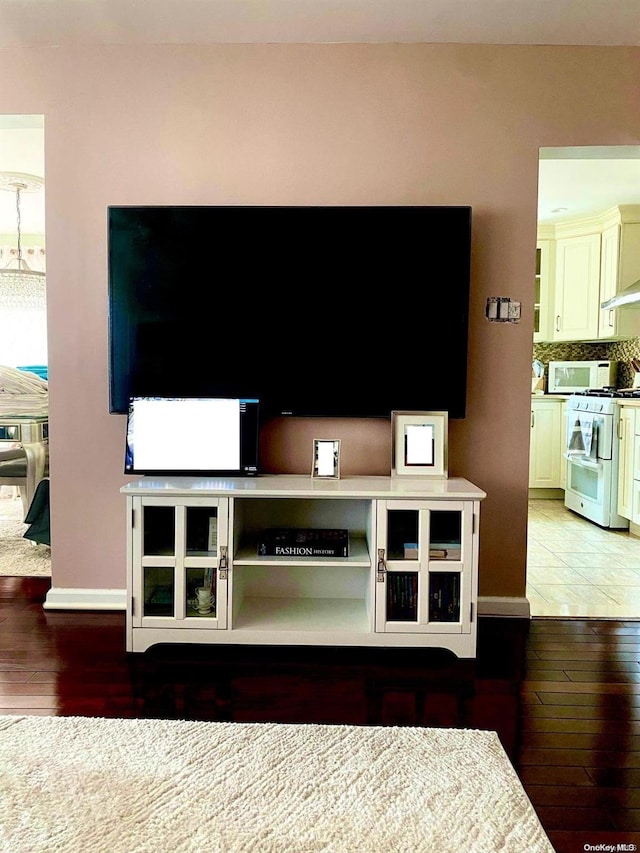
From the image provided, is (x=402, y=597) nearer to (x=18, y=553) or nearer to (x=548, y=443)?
(x=18, y=553)

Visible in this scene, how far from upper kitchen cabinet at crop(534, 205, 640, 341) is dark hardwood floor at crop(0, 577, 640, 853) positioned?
331 centimetres

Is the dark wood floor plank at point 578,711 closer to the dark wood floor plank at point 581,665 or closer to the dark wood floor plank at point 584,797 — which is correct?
the dark wood floor plank at point 581,665

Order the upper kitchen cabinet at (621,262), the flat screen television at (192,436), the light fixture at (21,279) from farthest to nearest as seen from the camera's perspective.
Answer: the upper kitchen cabinet at (621,262) < the light fixture at (21,279) < the flat screen television at (192,436)

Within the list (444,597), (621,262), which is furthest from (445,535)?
(621,262)

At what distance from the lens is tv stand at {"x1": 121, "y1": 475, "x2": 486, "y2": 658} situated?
2.32m

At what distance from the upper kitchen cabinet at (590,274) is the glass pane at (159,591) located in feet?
14.2

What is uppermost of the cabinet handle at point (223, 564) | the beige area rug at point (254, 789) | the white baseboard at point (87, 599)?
the cabinet handle at point (223, 564)

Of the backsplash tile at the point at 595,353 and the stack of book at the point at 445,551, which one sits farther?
the backsplash tile at the point at 595,353

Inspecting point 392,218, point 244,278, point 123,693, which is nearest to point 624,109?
point 392,218

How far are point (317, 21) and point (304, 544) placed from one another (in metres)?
2.06

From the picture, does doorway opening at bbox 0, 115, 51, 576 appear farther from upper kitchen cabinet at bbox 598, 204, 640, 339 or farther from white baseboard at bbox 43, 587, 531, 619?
upper kitchen cabinet at bbox 598, 204, 640, 339

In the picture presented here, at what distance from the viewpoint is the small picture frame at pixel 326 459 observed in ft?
8.57

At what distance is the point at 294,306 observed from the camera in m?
2.64

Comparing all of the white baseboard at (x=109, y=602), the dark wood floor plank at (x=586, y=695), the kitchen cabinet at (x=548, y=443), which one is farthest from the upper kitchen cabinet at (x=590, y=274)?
the dark wood floor plank at (x=586, y=695)
